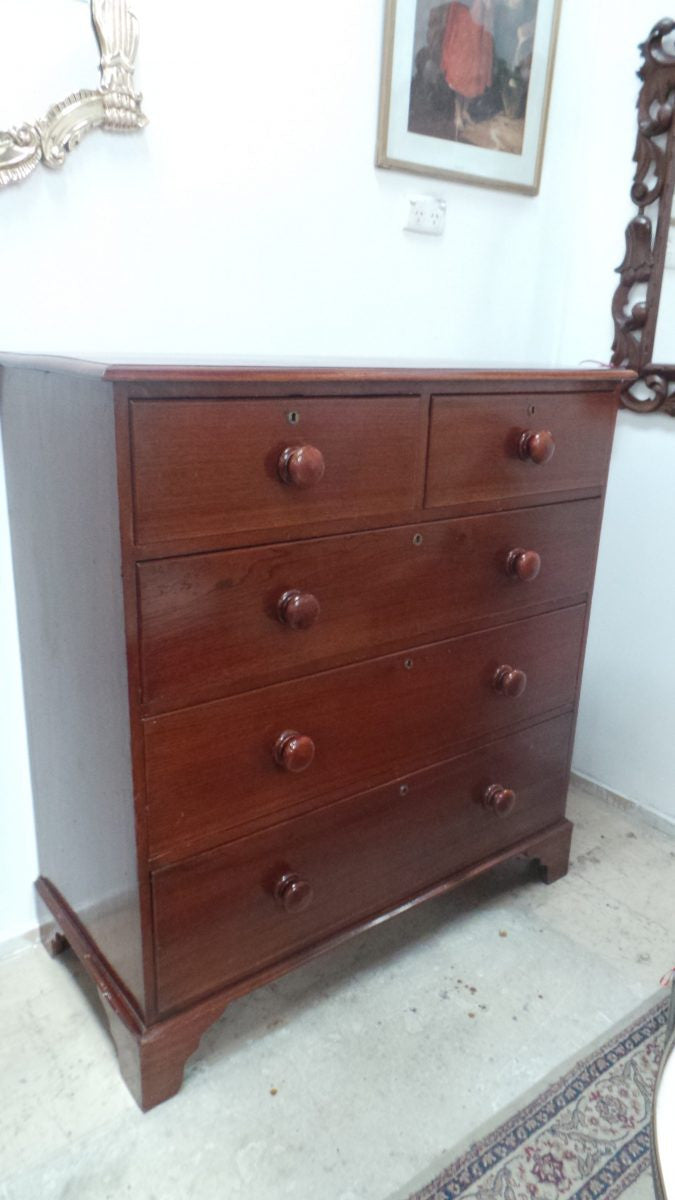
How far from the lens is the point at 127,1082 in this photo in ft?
4.30

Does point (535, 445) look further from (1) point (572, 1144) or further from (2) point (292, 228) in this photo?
(1) point (572, 1144)

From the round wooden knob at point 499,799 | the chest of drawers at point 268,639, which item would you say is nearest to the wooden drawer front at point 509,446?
the chest of drawers at point 268,639

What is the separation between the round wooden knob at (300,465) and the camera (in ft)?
3.50

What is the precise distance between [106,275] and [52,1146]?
130cm

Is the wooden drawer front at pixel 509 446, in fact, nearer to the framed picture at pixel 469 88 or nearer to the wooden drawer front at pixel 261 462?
the wooden drawer front at pixel 261 462

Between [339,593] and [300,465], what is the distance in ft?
0.73

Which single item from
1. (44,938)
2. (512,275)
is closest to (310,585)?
(44,938)

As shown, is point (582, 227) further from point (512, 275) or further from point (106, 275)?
point (106, 275)

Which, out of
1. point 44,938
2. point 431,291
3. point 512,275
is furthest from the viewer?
point 512,275

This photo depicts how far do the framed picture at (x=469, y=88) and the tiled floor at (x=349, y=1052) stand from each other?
150cm

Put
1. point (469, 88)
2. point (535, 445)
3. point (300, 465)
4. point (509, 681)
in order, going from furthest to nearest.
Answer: point (469, 88) < point (509, 681) < point (535, 445) < point (300, 465)

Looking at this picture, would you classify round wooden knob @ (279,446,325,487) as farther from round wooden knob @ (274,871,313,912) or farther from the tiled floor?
the tiled floor

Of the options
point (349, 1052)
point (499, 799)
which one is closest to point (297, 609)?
point (499, 799)

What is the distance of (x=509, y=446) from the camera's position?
1358mm
